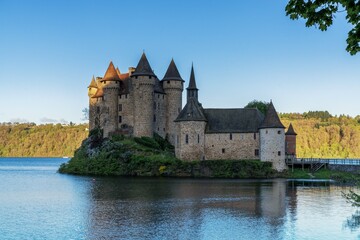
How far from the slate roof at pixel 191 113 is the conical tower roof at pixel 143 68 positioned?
8.65 m

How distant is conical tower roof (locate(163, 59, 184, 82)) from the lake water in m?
31.4

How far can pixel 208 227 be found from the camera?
25.1m

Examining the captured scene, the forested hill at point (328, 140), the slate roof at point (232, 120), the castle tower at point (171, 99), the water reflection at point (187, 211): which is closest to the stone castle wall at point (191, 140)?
the slate roof at point (232, 120)

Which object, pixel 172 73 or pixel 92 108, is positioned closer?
pixel 172 73

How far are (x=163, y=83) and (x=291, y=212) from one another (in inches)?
1831

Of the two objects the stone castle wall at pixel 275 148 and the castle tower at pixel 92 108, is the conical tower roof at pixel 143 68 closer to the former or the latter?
the castle tower at pixel 92 108

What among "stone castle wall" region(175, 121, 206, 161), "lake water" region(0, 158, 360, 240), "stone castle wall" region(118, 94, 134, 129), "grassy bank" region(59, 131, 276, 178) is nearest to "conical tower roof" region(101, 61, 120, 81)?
"stone castle wall" region(118, 94, 134, 129)

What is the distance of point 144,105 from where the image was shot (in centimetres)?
7031

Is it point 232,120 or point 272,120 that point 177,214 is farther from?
point 232,120

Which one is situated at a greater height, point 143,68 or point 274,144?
point 143,68

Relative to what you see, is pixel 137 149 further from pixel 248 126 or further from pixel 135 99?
pixel 248 126

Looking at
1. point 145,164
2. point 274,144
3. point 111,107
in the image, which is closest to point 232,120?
point 274,144

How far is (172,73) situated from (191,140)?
1477 cm

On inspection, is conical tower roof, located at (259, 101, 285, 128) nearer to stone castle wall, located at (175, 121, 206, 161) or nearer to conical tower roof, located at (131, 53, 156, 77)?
stone castle wall, located at (175, 121, 206, 161)
